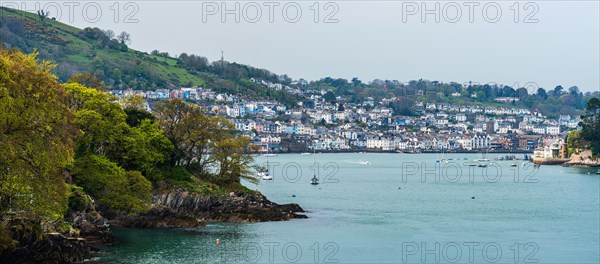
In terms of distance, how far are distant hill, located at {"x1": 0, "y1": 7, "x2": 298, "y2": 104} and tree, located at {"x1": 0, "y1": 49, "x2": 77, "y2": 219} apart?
128 meters

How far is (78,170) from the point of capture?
40.4 m

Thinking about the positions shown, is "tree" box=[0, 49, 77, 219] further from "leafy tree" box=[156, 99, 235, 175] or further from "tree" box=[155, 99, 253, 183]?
"tree" box=[155, 99, 253, 183]

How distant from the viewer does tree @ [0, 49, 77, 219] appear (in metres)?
26.8

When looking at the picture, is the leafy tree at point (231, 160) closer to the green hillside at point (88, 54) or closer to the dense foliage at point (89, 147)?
the dense foliage at point (89, 147)

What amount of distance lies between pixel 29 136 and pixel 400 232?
22741 mm

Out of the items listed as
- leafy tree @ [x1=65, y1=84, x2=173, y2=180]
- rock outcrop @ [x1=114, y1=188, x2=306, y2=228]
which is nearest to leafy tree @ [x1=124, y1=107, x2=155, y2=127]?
leafy tree @ [x1=65, y1=84, x2=173, y2=180]

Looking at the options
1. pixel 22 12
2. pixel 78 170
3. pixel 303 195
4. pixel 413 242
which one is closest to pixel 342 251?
pixel 413 242

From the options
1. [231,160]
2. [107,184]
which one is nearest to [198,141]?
[231,160]

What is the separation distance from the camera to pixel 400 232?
1768 inches

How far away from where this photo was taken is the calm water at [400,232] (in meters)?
36.6

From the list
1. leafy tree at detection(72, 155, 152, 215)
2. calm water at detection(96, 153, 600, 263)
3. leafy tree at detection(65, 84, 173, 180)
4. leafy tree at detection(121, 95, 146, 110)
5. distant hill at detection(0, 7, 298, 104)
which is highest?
distant hill at detection(0, 7, 298, 104)

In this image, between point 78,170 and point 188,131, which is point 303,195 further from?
point 78,170

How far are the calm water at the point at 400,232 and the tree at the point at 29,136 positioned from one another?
524cm

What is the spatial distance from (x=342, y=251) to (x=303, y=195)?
28825mm
